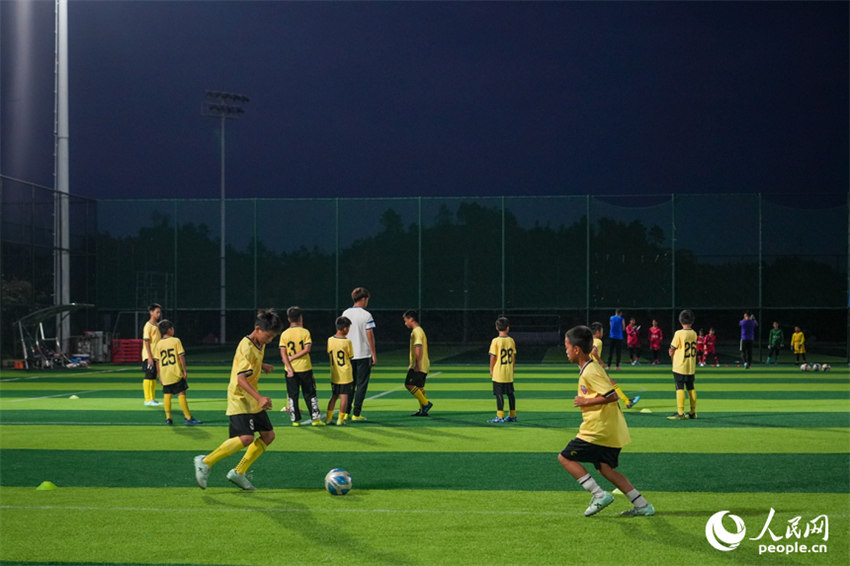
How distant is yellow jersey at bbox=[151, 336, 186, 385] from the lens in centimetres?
Answer: 1481

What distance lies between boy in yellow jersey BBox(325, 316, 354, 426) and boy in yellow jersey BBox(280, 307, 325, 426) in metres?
0.35

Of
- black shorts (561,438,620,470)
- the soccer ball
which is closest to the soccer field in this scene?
the soccer ball

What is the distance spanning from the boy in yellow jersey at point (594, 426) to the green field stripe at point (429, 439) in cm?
424

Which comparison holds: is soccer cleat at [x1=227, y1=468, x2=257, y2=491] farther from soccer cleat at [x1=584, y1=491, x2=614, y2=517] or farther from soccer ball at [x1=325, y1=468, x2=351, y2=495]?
soccer cleat at [x1=584, y1=491, x2=614, y2=517]

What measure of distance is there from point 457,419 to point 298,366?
9.99 ft

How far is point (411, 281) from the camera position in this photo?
3544 centimetres

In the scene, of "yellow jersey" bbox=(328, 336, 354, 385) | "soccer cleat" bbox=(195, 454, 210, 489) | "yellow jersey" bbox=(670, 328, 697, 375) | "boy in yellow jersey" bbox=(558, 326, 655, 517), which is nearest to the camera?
"boy in yellow jersey" bbox=(558, 326, 655, 517)

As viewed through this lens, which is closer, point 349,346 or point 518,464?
point 518,464

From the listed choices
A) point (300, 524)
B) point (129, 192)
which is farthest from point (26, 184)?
point (129, 192)

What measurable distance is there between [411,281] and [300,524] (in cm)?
2782

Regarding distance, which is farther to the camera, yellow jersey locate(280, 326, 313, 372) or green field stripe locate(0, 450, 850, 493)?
yellow jersey locate(280, 326, 313, 372)

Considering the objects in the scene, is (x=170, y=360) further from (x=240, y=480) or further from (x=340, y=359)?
(x=240, y=480)

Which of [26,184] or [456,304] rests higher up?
[26,184]

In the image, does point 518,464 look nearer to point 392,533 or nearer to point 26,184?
point 392,533
